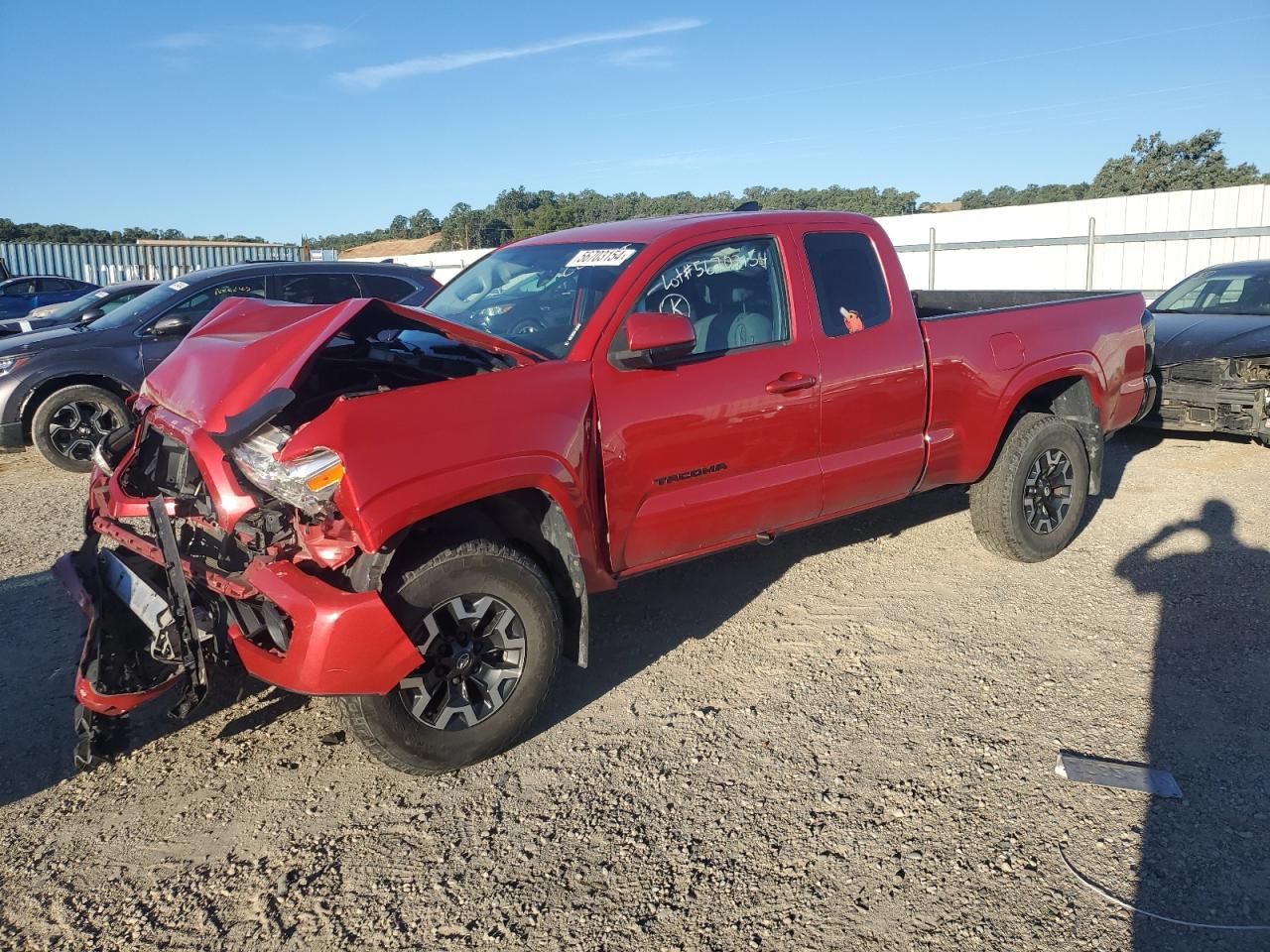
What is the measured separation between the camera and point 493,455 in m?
3.41

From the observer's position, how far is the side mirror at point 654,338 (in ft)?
12.2

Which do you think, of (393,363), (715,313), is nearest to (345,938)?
(393,363)

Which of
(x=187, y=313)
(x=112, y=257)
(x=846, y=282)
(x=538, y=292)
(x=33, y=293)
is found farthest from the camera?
(x=112, y=257)

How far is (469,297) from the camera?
487cm

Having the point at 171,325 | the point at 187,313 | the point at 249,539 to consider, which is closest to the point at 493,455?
the point at 249,539

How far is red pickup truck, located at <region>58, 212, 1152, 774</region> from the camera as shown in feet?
10.6

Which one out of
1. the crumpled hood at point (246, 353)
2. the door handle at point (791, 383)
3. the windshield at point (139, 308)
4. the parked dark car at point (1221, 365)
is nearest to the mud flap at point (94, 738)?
the crumpled hood at point (246, 353)

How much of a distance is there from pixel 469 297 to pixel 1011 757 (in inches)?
129

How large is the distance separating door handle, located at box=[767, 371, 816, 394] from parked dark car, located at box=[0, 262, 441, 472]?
511 cm

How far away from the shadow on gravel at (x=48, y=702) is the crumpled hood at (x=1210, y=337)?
780cm

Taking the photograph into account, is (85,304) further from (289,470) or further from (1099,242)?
(1099,242)

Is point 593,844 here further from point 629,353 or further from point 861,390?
point 861,390

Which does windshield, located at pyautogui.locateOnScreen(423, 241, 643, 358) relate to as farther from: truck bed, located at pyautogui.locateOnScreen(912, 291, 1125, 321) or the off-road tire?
the off-road tire

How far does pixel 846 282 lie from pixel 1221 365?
510 cm
